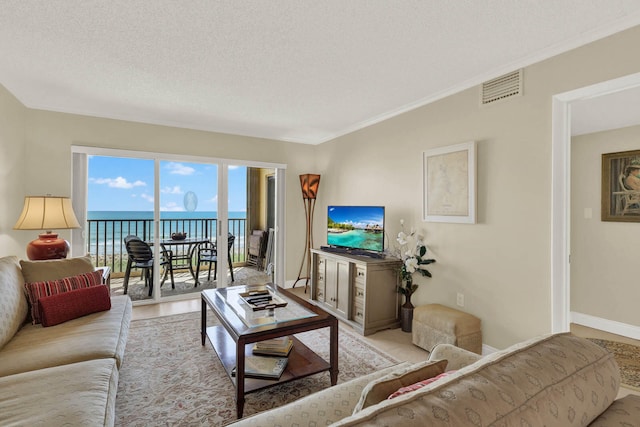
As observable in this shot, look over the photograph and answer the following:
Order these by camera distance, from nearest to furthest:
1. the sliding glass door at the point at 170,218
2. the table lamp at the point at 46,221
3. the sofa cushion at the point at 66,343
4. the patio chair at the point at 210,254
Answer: the sofa cushion at the point at 66,343 → the table lamp at the point at 46,221 → the sliding glass door at the point at 170,218 → the patio chair at the point at 210,254

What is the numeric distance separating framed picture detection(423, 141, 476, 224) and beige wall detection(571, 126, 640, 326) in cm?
184

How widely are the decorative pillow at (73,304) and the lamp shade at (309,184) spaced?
3048 mm

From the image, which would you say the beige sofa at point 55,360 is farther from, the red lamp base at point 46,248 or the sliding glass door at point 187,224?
the sliding glass door at point 187,224

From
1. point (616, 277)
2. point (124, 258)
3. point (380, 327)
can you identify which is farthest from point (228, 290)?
point (616, 277)

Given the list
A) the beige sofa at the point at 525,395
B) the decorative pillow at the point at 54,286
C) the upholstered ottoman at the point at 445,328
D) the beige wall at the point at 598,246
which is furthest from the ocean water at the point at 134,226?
the beige wall at the point at 598,246

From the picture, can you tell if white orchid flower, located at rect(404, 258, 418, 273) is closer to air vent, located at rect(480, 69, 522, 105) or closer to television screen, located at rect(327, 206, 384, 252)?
television screen, located at rect(327, 206, 384, 252)

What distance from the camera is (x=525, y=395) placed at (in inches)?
26.5

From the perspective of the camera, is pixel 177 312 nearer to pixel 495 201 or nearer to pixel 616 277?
pixel 495 201

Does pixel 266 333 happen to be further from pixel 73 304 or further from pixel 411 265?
pixel 411 265

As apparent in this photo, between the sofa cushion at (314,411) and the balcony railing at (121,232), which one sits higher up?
the balcony railing at (121,232)

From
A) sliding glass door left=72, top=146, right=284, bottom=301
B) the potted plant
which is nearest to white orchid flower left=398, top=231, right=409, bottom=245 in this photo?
the potted plant

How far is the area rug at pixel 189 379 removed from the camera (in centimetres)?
193

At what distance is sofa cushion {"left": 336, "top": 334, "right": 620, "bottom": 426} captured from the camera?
0.60 meters

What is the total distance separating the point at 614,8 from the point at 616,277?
111 inches
